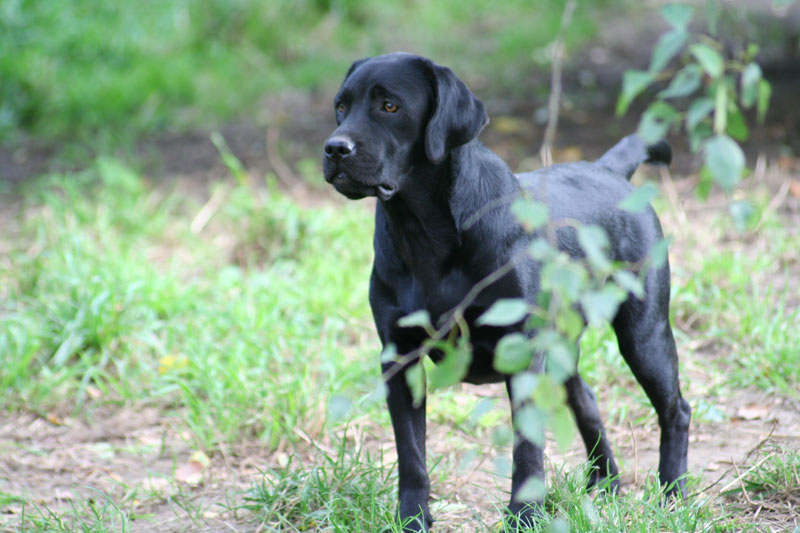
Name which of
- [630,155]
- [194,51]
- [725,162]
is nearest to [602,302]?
[725,162]

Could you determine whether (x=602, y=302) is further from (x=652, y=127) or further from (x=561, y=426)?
(x=652, y=127)

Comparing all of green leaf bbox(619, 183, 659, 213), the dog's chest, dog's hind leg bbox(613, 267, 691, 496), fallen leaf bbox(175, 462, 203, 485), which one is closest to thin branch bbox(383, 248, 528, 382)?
the dog's chest

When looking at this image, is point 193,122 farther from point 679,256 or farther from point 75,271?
point 679,256

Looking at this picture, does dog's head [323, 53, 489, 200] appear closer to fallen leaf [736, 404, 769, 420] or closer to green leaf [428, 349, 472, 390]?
green leaf [428, 349, 472, 390]

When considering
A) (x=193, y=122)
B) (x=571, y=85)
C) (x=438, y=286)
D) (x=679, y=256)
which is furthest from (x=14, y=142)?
(x=438, y=286)

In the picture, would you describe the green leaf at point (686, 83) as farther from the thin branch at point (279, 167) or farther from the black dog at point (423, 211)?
the thin branch at point (279, 167)

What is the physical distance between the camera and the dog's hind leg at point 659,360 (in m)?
3.01

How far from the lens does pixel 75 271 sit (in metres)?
4.75

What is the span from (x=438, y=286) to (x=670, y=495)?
1.05 metres

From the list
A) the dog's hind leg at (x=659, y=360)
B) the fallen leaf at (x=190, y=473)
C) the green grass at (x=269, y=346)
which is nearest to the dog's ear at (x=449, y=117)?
the dog's hind leg at (x=659, y=360)

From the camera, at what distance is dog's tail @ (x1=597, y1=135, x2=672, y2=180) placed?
331 cm

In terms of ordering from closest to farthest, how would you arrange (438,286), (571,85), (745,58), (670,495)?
(745,58)
(438,286)
(670,495)
(571,85)

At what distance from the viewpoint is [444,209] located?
8.85 feet

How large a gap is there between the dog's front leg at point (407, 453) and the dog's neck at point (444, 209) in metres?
0.35
